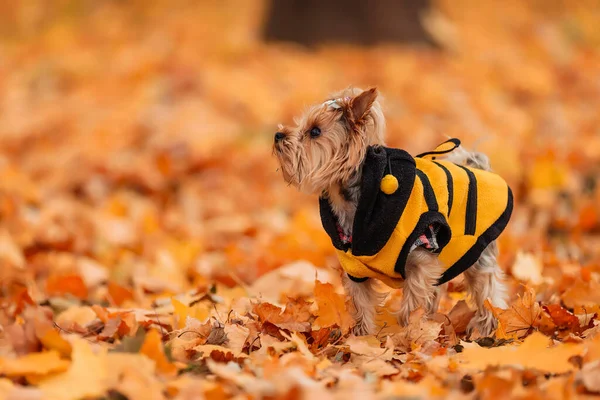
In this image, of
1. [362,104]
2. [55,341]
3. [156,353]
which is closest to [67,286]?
[55,341]

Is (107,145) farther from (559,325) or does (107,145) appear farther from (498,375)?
(498,375)

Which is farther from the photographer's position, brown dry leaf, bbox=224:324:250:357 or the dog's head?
the dog's head

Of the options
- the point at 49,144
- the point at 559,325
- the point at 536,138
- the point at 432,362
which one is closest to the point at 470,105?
the point at 536,138

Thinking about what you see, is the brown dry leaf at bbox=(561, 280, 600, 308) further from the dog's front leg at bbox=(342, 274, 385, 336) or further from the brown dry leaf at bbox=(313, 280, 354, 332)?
the brown dry leaf at bbox=(313, 280, 354, 332)

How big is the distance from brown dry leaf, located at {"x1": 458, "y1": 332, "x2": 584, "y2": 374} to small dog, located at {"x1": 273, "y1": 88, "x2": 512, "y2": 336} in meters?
0.55

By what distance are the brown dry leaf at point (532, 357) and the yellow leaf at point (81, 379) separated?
4.69ft

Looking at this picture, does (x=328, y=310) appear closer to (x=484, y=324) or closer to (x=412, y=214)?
(x=412, y=214)

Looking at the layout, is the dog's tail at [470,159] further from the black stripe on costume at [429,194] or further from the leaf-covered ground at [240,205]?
the black stripe on costume at [429,194]

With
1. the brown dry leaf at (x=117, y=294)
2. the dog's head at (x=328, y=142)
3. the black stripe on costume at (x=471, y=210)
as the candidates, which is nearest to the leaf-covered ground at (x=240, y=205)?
the brown dry leaf at (x=117, y=294)

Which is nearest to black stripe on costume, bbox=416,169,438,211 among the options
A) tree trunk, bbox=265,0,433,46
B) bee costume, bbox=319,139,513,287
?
bee costume, bbox=319,139,513,287

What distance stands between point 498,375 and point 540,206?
4.56 metres

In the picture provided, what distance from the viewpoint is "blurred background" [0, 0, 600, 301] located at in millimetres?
6438

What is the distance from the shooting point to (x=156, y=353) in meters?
3.08

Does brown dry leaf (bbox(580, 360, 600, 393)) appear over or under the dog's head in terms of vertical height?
under
